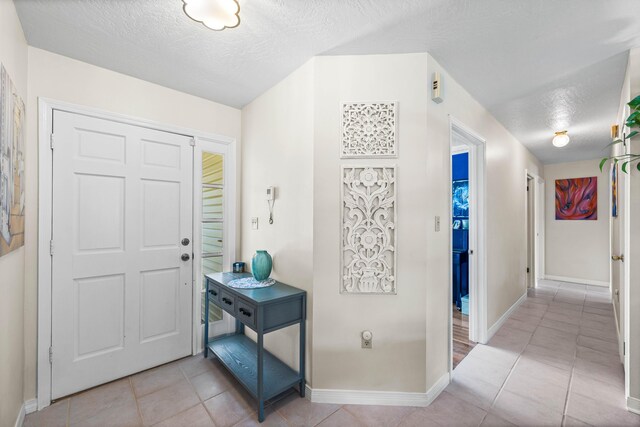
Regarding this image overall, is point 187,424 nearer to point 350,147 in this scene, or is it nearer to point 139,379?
point 139,379

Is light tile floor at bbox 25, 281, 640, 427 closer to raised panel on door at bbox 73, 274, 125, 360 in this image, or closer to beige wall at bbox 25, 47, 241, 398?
raised panel on door at bbox 73, 274, 125, 360

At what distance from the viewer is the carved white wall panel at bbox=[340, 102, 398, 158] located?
6.16ft

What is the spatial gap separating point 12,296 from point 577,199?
23.9 feet

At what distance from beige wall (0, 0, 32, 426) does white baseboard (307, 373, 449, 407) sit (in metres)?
1.64

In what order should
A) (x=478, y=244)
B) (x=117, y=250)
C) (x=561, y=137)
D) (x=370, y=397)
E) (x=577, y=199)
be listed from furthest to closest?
(x=577, y=199)
(x=561, y=137)
(x=478, y=244)
(x=117, y=250)
(x=370, y=397)

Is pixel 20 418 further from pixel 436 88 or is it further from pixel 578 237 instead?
pixel 578 237

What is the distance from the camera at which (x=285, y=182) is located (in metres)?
2.21

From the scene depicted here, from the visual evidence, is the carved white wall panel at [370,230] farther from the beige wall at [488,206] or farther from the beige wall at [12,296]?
the beige wall at [12,296]

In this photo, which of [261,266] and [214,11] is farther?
[261,266]

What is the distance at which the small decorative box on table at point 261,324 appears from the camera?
1760mm

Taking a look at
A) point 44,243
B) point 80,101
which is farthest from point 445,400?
point 80,101

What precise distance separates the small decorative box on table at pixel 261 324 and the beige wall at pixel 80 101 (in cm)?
110

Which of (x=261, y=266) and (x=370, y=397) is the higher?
(x=261, y=266)

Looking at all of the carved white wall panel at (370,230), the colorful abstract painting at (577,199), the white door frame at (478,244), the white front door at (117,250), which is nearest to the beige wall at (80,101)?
the white front door at (117,250)
